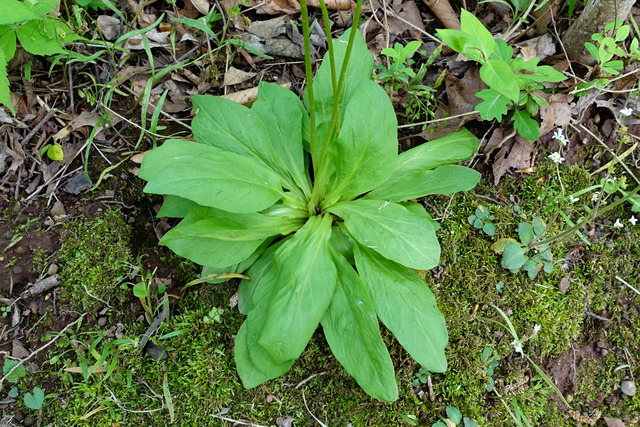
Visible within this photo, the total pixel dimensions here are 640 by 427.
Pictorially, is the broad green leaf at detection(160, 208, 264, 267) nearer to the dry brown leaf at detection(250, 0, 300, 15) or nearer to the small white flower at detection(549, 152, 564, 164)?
the dry brown leaf at detection(250, 0, 300, 15)

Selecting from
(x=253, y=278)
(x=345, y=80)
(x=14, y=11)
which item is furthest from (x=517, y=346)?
(x=14, y=11)

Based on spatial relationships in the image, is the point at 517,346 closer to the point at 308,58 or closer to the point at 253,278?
the point at 253,278

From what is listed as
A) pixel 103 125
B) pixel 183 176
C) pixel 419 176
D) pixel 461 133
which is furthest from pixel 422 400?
pixel 103 125

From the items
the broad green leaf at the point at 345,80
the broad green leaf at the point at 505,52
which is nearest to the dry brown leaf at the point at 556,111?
the broad green leaf at the point at 505,52

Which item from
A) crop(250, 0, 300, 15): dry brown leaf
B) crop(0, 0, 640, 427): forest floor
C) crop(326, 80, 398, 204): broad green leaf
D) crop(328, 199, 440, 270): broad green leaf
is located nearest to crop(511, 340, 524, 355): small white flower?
crop(0, 0, 640, 427): forest floor

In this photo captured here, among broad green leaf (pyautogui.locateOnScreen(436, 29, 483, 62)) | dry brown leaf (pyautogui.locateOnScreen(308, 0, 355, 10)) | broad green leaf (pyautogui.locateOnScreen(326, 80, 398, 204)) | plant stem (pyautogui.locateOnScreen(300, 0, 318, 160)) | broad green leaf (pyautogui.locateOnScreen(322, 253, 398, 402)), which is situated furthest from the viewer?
dry brown leaf (pyautogui.locateOnScreen(308, 0, 355, 10))

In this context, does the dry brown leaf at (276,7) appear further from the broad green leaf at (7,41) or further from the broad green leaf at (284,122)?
the broad green leaf at (7,41)
